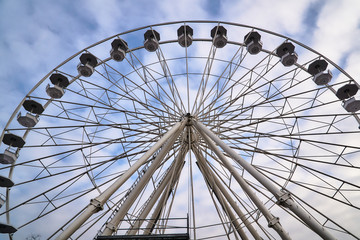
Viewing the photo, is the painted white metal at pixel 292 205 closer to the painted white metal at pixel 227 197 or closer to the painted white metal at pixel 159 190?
the painted white metal at pixel 227 197

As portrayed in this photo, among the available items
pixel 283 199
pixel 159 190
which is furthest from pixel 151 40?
pixel 283 199

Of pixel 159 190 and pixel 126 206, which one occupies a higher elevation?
pixel 159 190

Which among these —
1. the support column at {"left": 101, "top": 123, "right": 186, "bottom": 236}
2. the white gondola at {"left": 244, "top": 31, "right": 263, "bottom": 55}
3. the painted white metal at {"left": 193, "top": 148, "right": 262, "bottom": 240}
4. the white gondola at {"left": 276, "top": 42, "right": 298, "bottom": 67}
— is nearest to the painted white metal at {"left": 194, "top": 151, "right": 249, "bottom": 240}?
the painted white metal at {"left": 193, "top": 148, "right": 262, "bottom": 240}

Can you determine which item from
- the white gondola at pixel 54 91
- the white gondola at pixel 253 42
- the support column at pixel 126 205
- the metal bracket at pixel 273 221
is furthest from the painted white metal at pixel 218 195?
the white gondola at pixel 54 91

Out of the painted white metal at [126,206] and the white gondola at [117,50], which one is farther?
the white gondola at [117,50]

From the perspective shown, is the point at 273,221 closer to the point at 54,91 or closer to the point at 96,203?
the point at 96,203

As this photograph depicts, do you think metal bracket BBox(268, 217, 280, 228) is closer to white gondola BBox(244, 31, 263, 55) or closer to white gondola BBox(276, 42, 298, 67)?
white gondola BBox(276, 42, 298, 67)

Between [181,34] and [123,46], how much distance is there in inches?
162

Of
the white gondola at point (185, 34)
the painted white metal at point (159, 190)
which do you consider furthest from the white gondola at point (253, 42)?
the painted white metal at point (159, 190)

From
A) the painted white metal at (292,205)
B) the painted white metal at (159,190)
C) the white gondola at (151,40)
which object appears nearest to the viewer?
the painted white metal at (292,205)

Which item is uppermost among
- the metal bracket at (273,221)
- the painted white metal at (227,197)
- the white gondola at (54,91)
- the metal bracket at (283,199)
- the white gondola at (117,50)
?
the white gondola at (117,50)

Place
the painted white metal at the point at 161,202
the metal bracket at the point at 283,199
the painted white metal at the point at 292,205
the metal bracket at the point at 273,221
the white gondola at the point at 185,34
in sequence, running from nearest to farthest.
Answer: the painted white metal at the point at 292,205
the metal bracket at the point at 283,199
the metal bracket at the point at 273,221
the painted white metal at the point at 161,202
the white gondola at the point at 185,34

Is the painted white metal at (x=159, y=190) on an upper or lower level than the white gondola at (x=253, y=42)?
lower

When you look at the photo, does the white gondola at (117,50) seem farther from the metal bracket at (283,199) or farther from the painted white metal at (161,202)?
the metal bracket at (283,199)
